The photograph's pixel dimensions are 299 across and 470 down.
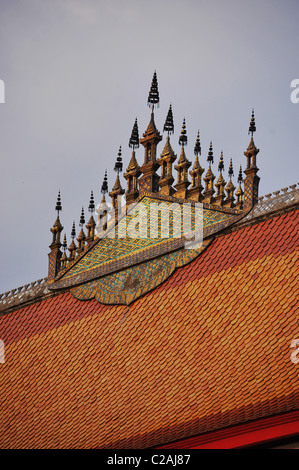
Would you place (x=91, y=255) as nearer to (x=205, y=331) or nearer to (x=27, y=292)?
(x=27, y=292)

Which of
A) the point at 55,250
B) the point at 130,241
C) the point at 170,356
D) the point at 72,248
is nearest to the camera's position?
the point at 170,356

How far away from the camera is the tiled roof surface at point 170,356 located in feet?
53.9


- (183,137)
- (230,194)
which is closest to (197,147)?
(183,137)

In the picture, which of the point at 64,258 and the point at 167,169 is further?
the point at 64,258

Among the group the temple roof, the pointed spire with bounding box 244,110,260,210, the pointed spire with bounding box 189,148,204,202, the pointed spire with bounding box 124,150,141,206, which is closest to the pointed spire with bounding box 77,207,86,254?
the temple roof

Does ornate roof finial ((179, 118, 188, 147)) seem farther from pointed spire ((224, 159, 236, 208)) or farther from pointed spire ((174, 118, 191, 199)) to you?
pointed spire ((224, 159, 236, 208))

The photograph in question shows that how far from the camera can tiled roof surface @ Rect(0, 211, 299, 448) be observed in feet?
53.9

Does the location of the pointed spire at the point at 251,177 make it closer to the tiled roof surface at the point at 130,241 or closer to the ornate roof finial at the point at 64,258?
the tiled roof surface at the point at 130,241

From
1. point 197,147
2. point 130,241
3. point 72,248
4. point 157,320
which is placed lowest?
point 157,320

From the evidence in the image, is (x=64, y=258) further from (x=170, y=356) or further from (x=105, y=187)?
(x=170, y=356)

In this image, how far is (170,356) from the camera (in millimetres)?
17766

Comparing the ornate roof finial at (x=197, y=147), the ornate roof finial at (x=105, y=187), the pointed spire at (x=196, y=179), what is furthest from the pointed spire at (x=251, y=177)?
the ornate roof finial at (x=105, y=187)
